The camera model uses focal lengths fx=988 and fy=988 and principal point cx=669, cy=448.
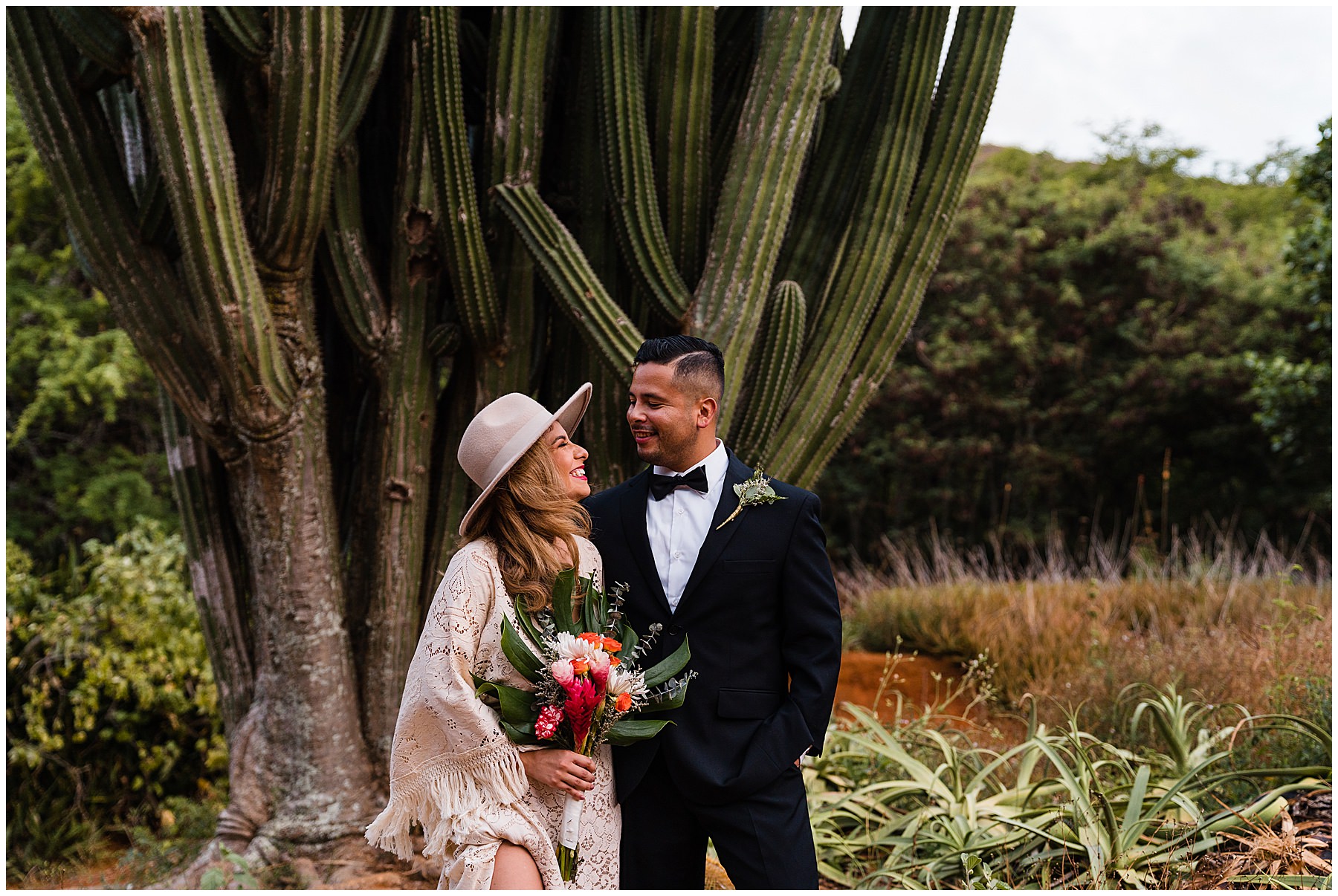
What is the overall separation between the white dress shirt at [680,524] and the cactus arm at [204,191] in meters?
2.50

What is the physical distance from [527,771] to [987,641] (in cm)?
560

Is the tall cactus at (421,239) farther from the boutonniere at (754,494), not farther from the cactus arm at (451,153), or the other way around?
the boutonniere at (754,494)

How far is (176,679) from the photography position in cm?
687

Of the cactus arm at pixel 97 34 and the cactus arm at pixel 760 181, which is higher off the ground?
the cactus arm at pixel 97 34

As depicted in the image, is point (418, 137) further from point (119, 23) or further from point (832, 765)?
point (832, 765)

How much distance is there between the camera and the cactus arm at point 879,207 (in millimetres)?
4637

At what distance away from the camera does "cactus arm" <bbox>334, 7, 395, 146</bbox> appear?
462cm

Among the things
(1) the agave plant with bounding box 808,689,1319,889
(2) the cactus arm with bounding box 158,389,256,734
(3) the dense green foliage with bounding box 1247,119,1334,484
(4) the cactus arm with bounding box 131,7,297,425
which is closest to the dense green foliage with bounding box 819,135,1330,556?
(3) the dense green foliage with bounding box 1247,119,1334,484

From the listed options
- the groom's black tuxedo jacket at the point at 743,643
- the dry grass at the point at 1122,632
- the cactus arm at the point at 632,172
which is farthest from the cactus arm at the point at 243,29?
the dry grass at the point at 1122,632

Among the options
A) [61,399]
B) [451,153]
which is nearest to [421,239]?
[451,153]

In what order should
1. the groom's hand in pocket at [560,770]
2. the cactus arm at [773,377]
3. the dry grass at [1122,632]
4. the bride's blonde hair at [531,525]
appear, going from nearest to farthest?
the groom's hand in pocket at [560,770] → the bride's blonde hair at [531,525] → the cactus arm at [773,377] → the dry grass at [1122,632]

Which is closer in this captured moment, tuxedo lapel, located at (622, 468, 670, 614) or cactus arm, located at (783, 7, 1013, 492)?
tuxedo lapel, located at (622, 468, 670, 614)

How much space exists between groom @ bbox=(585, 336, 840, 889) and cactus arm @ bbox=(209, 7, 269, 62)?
2.93 m

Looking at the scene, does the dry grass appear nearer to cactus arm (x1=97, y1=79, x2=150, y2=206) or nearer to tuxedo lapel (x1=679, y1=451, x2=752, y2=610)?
tuxedo lapel (x1=679, y1=451, x2=752, y2=610)
